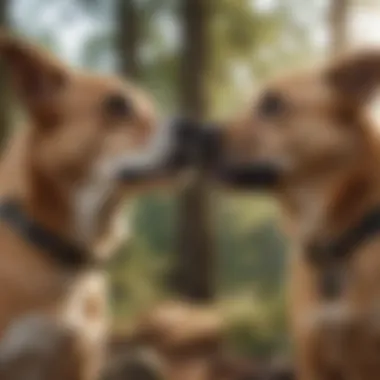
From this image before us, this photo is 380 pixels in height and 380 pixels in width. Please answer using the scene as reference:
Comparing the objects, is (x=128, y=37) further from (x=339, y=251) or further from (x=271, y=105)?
(x=339, y=251)

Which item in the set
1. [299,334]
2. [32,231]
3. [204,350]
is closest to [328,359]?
[299,334]

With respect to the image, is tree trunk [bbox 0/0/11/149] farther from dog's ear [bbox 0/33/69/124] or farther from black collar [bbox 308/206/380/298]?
black collar [bbox 308/206/380/298]

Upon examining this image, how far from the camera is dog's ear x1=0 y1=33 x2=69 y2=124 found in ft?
4.56

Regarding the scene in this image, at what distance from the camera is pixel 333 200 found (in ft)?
4.52

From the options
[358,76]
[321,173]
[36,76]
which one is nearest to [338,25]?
[358,76]

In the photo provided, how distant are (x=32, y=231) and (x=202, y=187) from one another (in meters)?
0.27

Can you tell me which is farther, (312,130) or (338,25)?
(338,25)

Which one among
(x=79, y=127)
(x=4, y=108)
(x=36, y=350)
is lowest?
(x=36, y=350)

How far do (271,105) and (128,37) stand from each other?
0.28 metres

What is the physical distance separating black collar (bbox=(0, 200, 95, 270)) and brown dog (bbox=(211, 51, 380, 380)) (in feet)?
0.87

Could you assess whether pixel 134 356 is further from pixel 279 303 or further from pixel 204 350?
pixel 279 303

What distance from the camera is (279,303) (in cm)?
148

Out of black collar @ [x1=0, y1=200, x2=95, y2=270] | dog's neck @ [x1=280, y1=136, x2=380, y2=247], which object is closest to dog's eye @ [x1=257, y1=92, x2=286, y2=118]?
dog's neck @ [x1=280, y1=136, x2=380, y2=247]

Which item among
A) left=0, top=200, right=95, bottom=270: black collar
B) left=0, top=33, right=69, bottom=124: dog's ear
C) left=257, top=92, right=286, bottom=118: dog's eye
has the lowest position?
left=0, top=200, right=95, bottom=270: black collar
